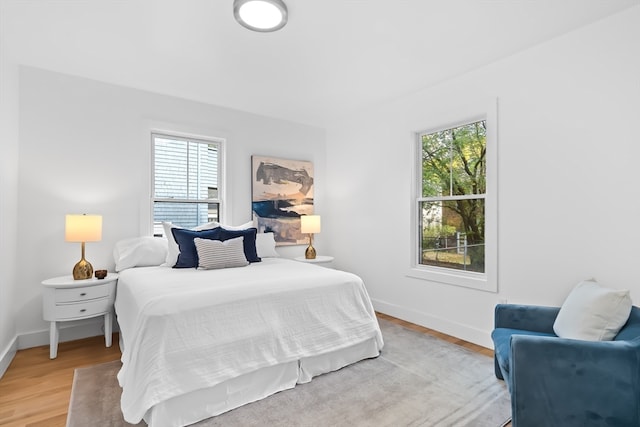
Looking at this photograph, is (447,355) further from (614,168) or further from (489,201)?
(614,168)

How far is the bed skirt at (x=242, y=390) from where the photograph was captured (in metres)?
1.80

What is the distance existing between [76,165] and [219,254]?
1.70 metres

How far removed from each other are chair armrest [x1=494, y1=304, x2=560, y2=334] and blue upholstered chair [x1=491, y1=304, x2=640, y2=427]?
0.48 metres

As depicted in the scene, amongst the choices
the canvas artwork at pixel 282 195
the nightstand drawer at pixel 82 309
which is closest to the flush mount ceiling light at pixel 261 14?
the canvas artwork at pixel 282 195

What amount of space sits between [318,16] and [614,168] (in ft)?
7.61

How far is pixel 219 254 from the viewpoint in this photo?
2996 millimetres

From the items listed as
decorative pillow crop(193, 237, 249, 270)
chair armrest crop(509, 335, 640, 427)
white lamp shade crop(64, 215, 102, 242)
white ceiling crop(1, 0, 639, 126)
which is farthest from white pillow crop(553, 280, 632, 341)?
white lamp shade crop(64, 215, 102, 242)

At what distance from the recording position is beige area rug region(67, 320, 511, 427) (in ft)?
6.16

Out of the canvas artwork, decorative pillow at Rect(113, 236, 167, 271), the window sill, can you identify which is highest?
the canvas artwork

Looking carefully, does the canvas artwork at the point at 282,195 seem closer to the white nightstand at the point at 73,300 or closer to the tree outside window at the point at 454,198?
the tree outside window at the point at 454,198

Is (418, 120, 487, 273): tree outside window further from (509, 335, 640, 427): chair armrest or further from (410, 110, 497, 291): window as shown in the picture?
(509, 335, 640, 427): chair armrest

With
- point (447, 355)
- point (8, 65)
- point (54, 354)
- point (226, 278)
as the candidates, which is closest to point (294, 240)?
point (226, 278)

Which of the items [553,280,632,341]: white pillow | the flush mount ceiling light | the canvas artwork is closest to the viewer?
[553,280,632,341]: white pillow

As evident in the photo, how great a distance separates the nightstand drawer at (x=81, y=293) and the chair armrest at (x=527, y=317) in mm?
3265
